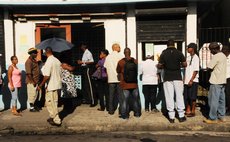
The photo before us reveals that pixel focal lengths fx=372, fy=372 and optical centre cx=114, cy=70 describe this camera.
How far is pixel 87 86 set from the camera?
35.5ft

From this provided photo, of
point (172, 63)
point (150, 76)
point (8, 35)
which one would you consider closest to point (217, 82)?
point (172, 63)

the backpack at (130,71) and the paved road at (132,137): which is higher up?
the backpack at (130,71)

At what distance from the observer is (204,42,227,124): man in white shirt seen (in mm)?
8375

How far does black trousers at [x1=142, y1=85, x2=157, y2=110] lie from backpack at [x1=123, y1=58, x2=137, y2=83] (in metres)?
0.89

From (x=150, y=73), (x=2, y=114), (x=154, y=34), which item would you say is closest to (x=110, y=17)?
(x=154, y=34)

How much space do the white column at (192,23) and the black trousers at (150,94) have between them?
1.66 meters

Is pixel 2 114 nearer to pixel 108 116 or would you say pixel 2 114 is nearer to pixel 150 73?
pixel 108 116

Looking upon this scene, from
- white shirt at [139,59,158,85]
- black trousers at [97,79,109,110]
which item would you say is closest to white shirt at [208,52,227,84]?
white shirt at [139,59,158,85]

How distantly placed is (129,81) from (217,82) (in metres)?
2.06

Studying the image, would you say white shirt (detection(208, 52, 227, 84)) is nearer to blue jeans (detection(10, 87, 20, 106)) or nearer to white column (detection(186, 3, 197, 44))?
white column (detection(186, 3, 197, 44))

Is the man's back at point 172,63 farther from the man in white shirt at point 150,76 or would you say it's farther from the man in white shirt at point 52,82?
the man in white shirt at point 52,82

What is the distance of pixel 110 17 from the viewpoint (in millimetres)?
10469

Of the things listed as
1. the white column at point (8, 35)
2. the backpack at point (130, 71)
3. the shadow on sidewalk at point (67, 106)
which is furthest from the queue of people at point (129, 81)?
the white column at point (8, 35)

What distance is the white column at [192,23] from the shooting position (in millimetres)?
10088
